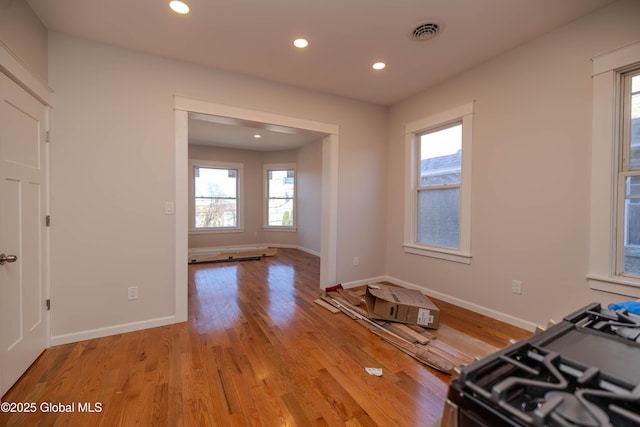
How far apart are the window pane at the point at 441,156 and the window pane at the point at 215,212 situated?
516cm

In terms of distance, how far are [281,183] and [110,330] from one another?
17.7 feet

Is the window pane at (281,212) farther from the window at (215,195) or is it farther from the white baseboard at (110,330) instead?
the white baseboard at (110,330)

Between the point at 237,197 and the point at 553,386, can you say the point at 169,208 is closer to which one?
the point at 553,386

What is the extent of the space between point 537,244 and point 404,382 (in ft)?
6.02

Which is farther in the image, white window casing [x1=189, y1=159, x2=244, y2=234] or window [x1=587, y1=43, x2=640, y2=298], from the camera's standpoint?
white window casing [x1=189, y1=159, x2=244, y2=234]

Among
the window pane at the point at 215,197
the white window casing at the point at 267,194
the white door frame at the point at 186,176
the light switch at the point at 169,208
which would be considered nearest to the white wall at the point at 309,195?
the white window casing at the point at 267,194

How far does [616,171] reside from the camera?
6.86ft

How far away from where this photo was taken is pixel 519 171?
2.65 m

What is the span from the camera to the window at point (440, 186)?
3.13 m

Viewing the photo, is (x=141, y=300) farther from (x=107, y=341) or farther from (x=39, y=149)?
(x=39, y=149)

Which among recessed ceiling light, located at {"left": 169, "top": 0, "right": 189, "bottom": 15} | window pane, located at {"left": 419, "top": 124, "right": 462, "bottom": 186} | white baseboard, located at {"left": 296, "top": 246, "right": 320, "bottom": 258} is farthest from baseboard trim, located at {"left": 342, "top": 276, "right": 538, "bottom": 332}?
recessed ceiling light, located at {"left": 169, "top": 0, "right": 189, "bottom": 15}

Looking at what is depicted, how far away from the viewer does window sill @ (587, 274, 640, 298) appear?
1983mm

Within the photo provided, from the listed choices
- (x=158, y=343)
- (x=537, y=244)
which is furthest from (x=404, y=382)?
(x=158, y=343)

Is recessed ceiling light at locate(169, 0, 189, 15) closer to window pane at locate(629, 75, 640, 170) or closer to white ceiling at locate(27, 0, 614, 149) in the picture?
white ceiling at locate(27, 0, 614, 149)
